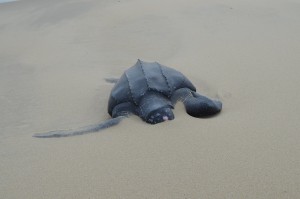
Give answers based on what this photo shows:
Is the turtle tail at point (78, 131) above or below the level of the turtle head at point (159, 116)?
below

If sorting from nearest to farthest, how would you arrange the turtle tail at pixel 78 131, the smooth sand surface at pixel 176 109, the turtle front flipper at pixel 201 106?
the smooth sand surface at pixel 176 109 < the turtle tail at pixel 78 131 < the turtle front flipper at pixel 201 106

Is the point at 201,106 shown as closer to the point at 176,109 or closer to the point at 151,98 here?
the point at 176,109

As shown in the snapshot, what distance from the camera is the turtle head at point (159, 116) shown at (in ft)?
9.10

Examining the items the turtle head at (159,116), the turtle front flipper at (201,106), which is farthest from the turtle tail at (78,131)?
the turtle front flipper at (201,106)

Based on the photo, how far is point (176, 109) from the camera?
118 inches

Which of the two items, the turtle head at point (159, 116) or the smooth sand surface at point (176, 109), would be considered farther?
the turtle head at point (159, 116)

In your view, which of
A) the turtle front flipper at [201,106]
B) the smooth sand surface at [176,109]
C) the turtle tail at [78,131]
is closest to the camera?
the smooth sand surface at [176,109]

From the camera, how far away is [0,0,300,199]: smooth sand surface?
213 centimetres

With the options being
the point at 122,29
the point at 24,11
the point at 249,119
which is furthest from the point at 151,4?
the point at 249,119

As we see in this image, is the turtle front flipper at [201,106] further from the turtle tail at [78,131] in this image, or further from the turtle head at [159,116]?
the turtle tail at [78,131]

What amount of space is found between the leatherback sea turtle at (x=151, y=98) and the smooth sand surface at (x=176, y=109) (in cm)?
9

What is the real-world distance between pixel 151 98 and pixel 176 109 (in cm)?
22

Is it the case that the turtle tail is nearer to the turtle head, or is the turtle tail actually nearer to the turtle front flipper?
the turtle head

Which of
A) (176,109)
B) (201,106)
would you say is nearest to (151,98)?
(176,109)
